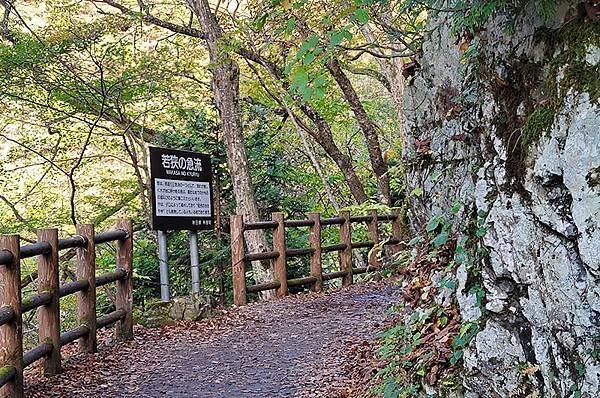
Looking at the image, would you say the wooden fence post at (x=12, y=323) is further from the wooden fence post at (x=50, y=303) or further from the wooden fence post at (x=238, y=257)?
the wooden fence post at (x=238, y=257)

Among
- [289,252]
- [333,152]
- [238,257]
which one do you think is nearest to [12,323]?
[238,257]

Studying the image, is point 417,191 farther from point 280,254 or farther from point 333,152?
point 333,152

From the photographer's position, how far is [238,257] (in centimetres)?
888

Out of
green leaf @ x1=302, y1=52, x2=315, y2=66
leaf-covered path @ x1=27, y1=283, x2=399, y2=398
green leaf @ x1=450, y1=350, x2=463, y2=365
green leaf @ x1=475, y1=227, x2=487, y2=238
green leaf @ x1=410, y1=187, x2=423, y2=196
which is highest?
green leaf @ x1=302, y1=52, x2=315, y2=66

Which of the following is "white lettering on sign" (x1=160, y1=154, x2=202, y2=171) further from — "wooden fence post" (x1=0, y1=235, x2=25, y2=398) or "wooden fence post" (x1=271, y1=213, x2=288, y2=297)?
"wooden fence post" (x1=0, y1=235, x2=25, y2=398)

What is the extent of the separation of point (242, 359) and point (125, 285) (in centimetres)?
174

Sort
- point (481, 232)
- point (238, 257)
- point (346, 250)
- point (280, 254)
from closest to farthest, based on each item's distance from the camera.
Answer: point (481, 232), point (238, 257), point (280, 254), point (346, 250)

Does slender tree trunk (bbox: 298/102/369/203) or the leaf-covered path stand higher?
slender tree trunk (bbox: 298/102/369/203)

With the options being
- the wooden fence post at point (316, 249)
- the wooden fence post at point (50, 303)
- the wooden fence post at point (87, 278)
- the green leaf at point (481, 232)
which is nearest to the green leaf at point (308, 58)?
the green leaf at point (481, 232)

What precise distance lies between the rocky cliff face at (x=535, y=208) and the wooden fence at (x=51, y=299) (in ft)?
11.0

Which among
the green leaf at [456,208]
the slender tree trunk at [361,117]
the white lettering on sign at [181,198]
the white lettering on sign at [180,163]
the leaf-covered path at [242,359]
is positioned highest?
the slender tree trunk at [361,117]

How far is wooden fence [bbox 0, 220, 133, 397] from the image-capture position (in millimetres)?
4875

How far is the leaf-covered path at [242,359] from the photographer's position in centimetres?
525

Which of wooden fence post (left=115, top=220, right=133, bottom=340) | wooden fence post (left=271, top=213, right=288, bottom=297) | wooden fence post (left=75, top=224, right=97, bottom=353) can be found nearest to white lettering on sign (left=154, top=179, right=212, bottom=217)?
wooden fence post (left=115, top=220, right=133, bottom=340)
